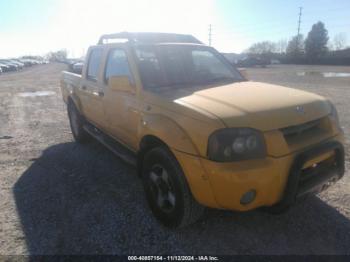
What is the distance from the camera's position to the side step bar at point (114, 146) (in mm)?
3755

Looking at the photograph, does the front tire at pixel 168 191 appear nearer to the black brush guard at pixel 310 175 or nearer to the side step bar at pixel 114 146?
the side step bar at pixel 114 146

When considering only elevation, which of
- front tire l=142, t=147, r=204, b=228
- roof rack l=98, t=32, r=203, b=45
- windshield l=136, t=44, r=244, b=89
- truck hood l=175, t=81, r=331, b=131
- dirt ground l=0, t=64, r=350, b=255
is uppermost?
roof rack l=98, t=32, r=203, b=45

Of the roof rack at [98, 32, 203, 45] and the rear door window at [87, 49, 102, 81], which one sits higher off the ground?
the roof rack at [98, 32, 203, 45]

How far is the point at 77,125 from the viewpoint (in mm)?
5930

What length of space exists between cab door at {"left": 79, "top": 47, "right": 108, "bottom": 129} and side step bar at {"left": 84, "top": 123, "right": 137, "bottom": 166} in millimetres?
133

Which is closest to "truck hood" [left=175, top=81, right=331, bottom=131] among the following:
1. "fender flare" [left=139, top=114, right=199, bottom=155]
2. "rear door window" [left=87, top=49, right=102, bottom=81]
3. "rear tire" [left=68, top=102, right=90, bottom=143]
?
"fender flare" [left=139, top=114, right=199, bottom=155]

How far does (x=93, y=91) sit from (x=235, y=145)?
2.98 metres

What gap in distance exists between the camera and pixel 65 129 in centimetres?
729

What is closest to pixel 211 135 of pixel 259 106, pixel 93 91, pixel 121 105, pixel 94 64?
pixel 259 106

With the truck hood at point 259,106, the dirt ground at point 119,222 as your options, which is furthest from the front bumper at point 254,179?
the dirt ground at point 119,222

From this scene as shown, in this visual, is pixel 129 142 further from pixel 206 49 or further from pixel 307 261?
pixel 307 261

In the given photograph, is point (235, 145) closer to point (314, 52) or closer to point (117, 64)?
point (117, 64)

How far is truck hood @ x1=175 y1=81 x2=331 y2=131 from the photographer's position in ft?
8.37

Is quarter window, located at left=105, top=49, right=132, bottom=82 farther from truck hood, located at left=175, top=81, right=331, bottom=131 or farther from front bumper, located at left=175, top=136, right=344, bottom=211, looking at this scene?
front bumper, located at left=175, top=136, right=344, bottom=211
